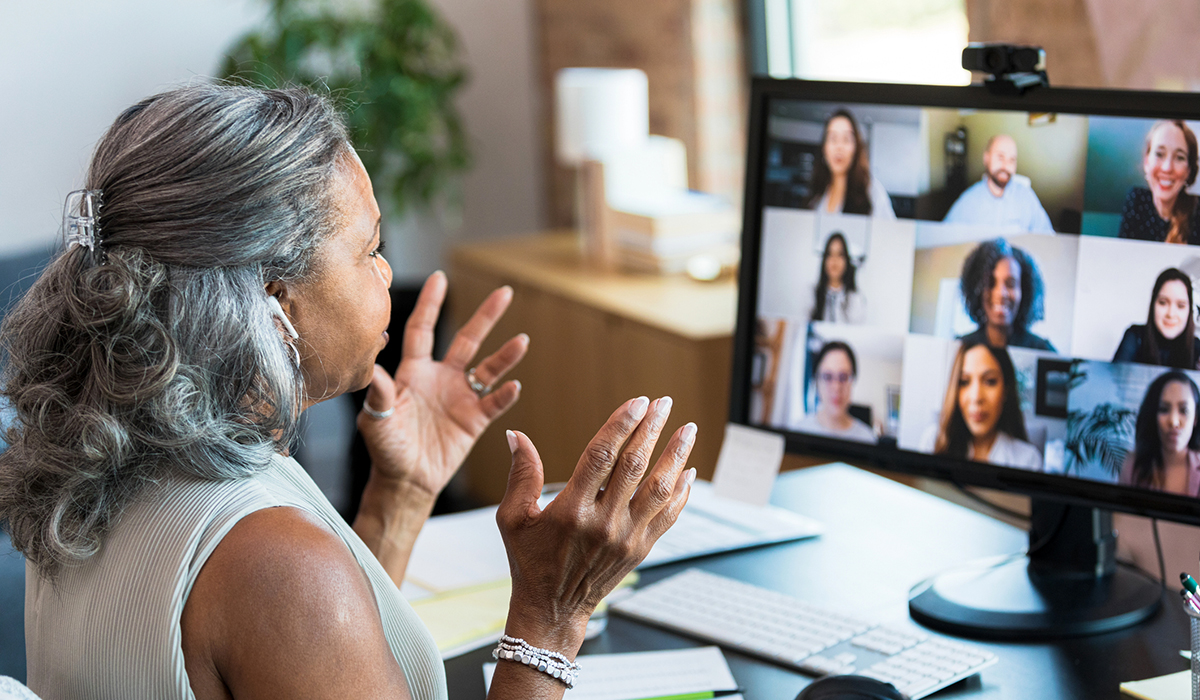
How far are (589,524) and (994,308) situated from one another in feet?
1.85

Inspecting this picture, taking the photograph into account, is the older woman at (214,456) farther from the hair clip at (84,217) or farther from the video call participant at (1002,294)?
the video call participant at (1002,294)

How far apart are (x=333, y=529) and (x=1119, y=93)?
0.85m

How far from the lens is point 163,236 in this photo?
0.86 meters

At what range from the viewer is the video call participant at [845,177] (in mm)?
1271

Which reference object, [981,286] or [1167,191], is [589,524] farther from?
[1167,191]

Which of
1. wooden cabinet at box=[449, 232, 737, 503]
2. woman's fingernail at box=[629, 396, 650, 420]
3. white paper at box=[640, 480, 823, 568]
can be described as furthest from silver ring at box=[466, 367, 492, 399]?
wooden cabinet at box=[449, 232, 737, 503]

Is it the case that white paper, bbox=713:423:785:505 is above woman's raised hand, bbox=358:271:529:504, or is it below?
below

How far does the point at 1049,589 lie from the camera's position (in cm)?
126

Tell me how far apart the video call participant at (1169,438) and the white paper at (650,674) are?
0.47 meters

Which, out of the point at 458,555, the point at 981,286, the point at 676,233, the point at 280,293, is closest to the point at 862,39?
the point at 676,233

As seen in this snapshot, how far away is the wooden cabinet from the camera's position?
8.36 feet

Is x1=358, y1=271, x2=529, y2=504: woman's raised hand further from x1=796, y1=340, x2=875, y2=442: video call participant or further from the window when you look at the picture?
the window

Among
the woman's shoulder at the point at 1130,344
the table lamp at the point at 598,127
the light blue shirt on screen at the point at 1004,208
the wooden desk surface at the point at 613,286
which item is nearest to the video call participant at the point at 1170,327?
the woman's shoulder at the point at 1130,344

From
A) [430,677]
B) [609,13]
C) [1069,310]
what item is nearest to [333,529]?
[430,677]
